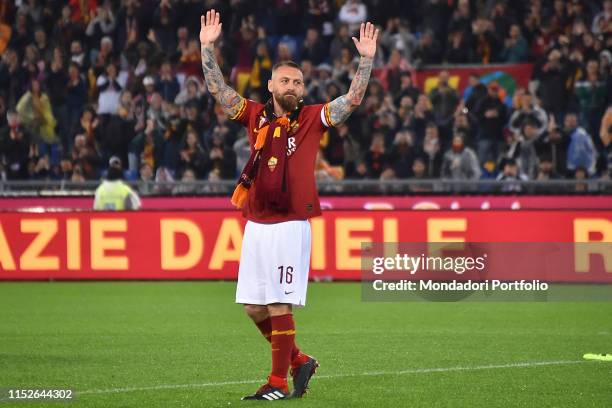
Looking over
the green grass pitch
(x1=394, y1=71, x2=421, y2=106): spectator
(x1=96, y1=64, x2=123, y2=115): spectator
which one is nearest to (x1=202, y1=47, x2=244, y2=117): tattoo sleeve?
the green grass pitch

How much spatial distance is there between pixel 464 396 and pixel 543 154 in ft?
39.8

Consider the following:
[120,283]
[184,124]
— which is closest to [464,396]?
[120,283]

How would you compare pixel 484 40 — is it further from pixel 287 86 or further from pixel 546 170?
pixel 287 86

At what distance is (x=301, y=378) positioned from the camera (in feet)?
28.2

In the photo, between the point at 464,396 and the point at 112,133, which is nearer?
the point at 464,396

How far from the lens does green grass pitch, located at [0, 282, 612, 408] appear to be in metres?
8.59

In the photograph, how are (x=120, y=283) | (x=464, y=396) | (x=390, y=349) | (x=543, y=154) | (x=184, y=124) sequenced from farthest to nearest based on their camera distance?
1. (x=184, y=124)
2. (x=543, y=154)
3. (x=120, y=283)
4. (x=390, y=349)
5. (x=464, y=396)

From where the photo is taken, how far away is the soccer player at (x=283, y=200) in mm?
8391

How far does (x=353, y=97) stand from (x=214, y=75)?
0.99 meters

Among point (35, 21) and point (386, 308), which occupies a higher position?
point (35, 21)

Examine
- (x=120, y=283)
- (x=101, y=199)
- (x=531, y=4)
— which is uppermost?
(x=531, y=4)

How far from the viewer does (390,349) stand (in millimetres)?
11203

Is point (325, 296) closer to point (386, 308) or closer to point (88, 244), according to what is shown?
point (386, 308)

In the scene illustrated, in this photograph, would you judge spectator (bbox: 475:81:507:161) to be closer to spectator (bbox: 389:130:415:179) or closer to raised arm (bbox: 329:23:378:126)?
spectator (bbox: 389:130:415:179)
